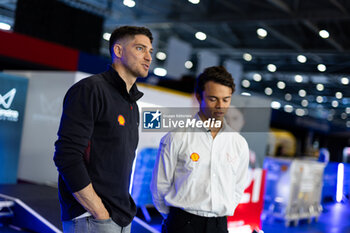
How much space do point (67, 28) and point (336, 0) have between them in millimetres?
5976

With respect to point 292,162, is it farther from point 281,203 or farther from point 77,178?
point 77,178

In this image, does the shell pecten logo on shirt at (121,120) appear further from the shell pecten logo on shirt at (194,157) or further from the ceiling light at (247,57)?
the ceiling light at (247,57)

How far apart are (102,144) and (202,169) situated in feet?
1.75

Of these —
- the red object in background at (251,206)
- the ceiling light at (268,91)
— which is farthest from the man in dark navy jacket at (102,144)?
the ceiling light at (268,91)

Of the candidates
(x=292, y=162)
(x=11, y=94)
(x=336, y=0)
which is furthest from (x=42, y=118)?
(x=336, y=0)

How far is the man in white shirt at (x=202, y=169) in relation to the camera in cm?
178

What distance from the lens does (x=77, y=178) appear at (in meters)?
1.38

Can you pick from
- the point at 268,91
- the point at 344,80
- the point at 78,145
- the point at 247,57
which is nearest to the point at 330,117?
the point at 344,80

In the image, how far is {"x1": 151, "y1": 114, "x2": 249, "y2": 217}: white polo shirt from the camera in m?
1.79

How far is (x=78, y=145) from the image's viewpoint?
1400 mm

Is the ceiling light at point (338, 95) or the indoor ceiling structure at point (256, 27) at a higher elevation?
the indoor ceiling structure at point (256, 27)

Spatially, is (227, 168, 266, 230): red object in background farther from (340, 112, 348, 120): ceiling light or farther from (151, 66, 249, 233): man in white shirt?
(151, 66, 249, 233): man in white shirt

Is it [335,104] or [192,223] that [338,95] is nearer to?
[335,104]
